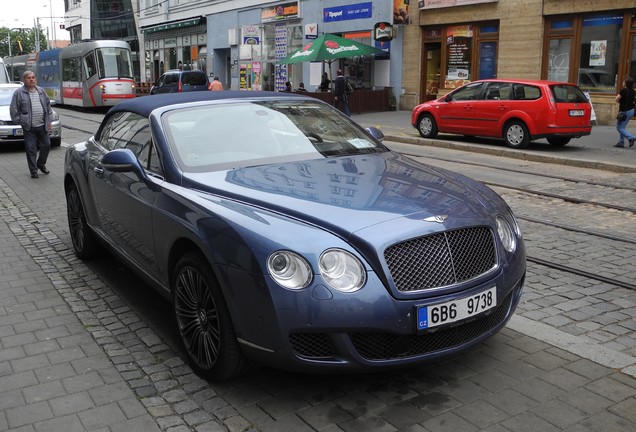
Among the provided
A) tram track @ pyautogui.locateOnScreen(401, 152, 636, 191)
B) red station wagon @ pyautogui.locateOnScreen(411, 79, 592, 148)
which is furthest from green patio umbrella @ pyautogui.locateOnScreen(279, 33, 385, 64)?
tram track @ pyautogui.locateOnScreen(401, 152, 636, 191)

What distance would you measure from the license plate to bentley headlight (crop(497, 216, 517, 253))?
0.33 metres

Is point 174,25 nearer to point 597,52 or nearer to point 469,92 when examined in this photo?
point 597,52

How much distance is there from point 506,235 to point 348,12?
86.6ft

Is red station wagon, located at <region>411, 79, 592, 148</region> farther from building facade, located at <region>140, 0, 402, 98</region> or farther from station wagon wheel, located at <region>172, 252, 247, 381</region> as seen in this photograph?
station wagon wheel, located at <region>172, 252, 247, 381</region>

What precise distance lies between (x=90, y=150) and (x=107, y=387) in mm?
2844

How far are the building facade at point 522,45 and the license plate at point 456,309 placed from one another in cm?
1824

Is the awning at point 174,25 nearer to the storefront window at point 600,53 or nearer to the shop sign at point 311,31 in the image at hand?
the shop sign at point 311,31

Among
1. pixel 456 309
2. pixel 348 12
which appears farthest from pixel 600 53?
pixel 456 309

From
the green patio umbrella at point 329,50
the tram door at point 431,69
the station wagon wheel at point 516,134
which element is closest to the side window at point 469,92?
the station wagon wheel at point 516,134

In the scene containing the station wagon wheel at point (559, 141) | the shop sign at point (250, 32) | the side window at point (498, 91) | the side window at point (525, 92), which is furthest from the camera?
the shop sign at point (250, 32)

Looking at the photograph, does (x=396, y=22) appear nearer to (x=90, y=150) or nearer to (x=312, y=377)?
(x=90, y=150)

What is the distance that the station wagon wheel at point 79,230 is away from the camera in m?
6.11

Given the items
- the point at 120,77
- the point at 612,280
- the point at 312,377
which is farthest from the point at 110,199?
the point at 120,77

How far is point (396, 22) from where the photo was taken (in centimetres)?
2606
